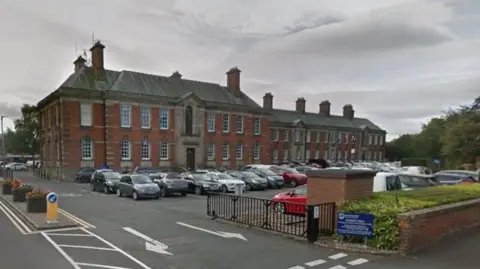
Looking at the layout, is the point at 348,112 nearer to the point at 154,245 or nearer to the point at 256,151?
the point at 256,151

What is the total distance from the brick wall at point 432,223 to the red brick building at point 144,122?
3717 centimetres

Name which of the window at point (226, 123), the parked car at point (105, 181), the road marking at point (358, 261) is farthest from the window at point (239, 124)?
the road marking at point (358, 261)

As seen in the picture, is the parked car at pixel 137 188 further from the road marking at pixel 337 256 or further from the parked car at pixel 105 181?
the road marking at pixel 337 256

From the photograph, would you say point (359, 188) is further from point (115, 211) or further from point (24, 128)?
point (24, 128)

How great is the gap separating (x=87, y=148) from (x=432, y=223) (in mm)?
38276

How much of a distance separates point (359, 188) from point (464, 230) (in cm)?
381

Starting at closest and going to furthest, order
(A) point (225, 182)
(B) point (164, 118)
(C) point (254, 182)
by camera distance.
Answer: (A) point (225, 182), (C) point (254, 182), (B) point (164, 118)

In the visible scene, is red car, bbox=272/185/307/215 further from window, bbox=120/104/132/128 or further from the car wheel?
window, bbox=120/104/132/128

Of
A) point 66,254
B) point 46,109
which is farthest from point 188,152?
point 66,254

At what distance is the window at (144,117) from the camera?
146 feet

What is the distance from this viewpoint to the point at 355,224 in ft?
30.5

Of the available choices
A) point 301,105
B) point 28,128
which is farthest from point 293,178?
point 28,128

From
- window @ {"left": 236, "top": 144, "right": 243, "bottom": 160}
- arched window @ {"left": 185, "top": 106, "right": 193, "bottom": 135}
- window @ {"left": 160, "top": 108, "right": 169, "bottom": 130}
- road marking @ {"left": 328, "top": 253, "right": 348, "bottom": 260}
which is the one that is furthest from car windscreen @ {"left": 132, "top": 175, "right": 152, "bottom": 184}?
window @ {"left": 236, "top": 144, "right": 243, "bottom": 160}

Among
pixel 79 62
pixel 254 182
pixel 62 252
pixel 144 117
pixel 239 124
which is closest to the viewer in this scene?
pixel 62 252
